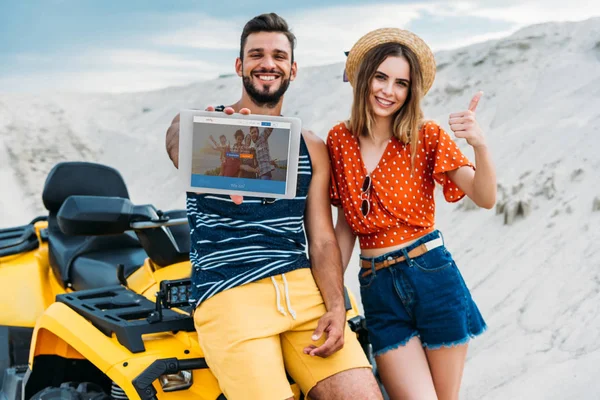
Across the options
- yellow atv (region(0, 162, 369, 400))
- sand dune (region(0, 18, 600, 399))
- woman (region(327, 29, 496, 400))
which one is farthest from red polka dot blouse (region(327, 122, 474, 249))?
sand dune (region(0, 18, 600, 399))

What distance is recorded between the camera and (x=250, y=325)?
2361 mm

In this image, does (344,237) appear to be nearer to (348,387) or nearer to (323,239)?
(323,239)

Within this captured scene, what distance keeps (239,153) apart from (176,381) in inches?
31.6

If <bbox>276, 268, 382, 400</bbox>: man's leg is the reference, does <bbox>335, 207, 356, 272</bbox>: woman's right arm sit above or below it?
above

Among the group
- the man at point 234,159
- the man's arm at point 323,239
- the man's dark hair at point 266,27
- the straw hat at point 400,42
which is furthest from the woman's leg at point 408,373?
the man's dark hair at point 266,27

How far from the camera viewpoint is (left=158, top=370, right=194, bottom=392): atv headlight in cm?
244

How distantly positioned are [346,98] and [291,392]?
17.0 metres

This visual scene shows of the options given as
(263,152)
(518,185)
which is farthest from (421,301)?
(518,185)

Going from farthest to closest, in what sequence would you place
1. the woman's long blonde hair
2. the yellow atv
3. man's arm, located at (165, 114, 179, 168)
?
1. the woman's long blonde hair
2. man's arm, located at (165, 114, 179, 168)
3. the yellow atv

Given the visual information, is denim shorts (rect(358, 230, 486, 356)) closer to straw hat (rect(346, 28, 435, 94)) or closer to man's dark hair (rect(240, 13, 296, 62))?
straw hat (rect(346, 28, 435, 94))

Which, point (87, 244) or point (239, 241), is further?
point (87, 244)

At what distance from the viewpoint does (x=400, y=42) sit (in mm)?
2744

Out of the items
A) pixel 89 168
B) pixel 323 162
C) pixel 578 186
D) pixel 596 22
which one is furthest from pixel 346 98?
pixel 323 162

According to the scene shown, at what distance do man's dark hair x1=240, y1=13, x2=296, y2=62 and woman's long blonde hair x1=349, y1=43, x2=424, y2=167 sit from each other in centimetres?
32
